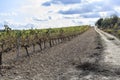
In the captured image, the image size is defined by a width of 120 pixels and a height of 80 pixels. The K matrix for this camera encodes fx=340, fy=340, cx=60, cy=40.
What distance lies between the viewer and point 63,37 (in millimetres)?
74688

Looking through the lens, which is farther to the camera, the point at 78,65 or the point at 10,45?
the point at 10,45

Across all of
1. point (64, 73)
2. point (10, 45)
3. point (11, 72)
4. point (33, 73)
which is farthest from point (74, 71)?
point (10, 45)

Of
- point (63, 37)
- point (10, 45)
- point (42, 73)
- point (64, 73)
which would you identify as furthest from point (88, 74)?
point (63, 37)

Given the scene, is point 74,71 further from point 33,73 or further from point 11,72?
point 11,72

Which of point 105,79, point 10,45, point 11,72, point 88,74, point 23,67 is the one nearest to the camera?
point 105,79

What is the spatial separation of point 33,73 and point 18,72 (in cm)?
109

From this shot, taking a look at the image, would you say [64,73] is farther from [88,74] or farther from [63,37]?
[63,37]

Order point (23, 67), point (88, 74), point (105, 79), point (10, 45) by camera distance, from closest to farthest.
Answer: point (105, 79), point (88, 74), point (23, 67), point (10, 45)

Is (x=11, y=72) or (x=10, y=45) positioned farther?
(x=10, y=45)

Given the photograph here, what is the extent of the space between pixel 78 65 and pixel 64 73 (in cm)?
377

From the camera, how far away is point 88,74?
20688 mm

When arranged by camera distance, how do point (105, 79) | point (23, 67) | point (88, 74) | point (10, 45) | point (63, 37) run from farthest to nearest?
point (63, 37)
point (10, 45)
point (23, 67)
point (88, 74)
point (105, 79)

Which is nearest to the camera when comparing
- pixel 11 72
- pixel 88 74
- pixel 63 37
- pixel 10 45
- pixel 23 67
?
pixel 88 74

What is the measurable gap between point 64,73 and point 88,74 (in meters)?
1.57
